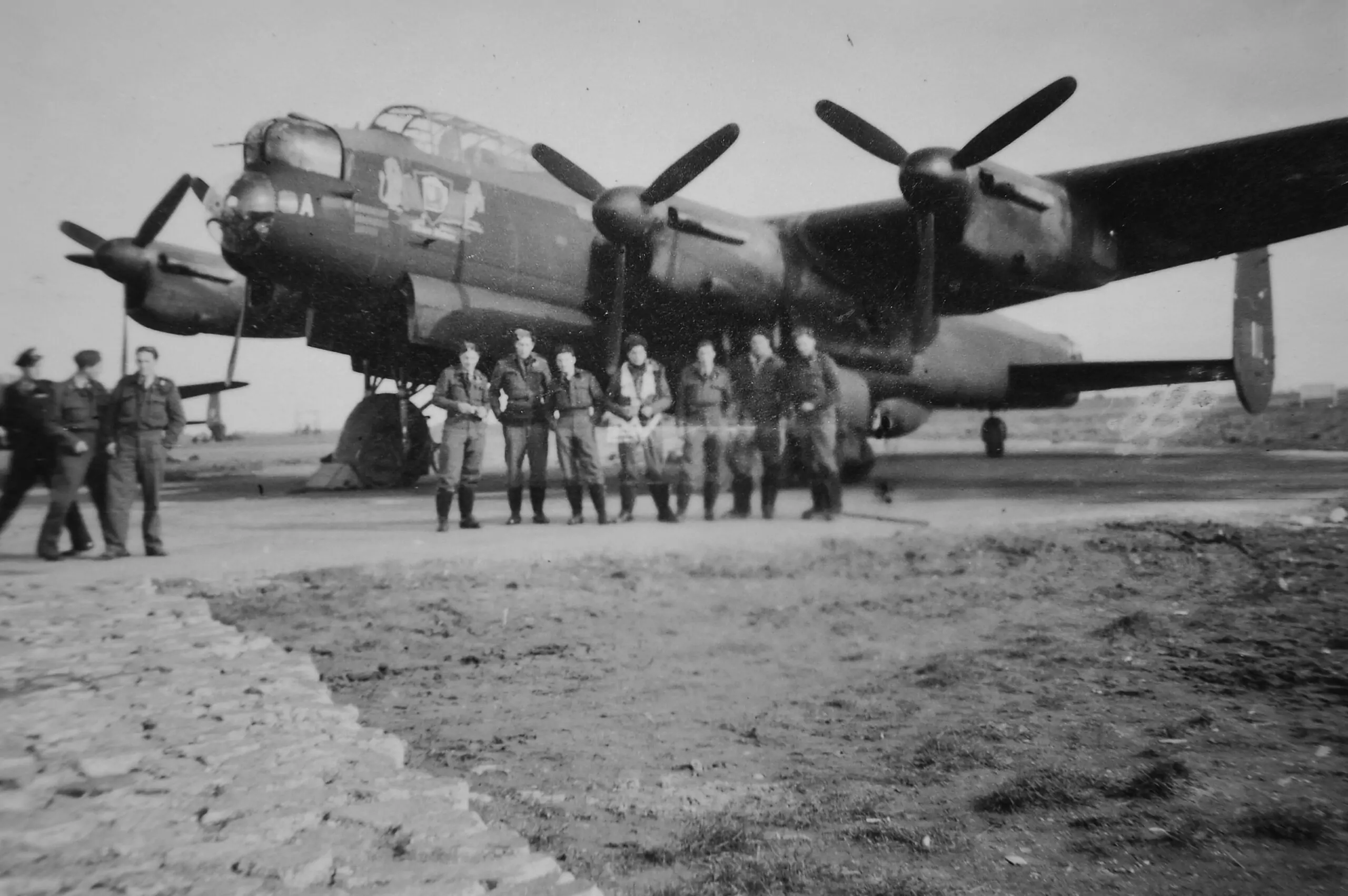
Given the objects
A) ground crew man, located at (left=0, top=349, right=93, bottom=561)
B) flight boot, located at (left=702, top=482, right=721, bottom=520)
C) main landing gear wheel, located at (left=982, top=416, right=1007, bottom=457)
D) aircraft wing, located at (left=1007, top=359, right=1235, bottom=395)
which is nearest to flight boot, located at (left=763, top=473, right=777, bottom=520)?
flight boot, located at (left=702, top=482, right=721, bottom=520)

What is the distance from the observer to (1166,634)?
396cm

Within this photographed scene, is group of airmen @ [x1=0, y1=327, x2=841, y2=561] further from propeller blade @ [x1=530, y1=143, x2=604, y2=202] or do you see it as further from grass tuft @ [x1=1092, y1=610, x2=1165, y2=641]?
grass tuft @ [x1=1092, y1=610, x2=1165, y2=641]

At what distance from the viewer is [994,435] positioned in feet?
57.9

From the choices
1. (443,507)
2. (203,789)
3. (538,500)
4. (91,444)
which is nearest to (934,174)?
(538,500)

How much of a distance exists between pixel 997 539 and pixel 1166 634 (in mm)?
2267

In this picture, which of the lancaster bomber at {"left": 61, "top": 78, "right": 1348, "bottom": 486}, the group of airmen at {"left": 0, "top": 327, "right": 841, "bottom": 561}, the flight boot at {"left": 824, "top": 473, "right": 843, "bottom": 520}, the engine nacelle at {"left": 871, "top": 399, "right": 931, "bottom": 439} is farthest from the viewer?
the engine nacelle at {"left": 871, "top": 399, "right": 931, "bottom": 439}

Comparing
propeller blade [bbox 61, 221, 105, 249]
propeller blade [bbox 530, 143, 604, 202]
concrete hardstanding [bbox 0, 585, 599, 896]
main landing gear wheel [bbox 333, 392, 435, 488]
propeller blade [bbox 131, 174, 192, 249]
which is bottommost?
concrete hardstanding [bbox 0, 585, 599, 896]

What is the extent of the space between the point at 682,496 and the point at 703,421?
768 mm

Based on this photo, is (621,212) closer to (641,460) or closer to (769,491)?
(641,460)

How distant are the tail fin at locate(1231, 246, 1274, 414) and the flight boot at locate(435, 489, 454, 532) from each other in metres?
5.73

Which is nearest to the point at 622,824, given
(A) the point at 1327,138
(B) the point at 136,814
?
(B) the point at 136,814

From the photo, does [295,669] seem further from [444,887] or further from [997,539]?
[997,539]

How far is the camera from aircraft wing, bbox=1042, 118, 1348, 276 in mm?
8148

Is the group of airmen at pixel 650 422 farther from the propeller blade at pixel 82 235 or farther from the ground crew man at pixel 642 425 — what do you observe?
the propeller blade at pixel 82 235
